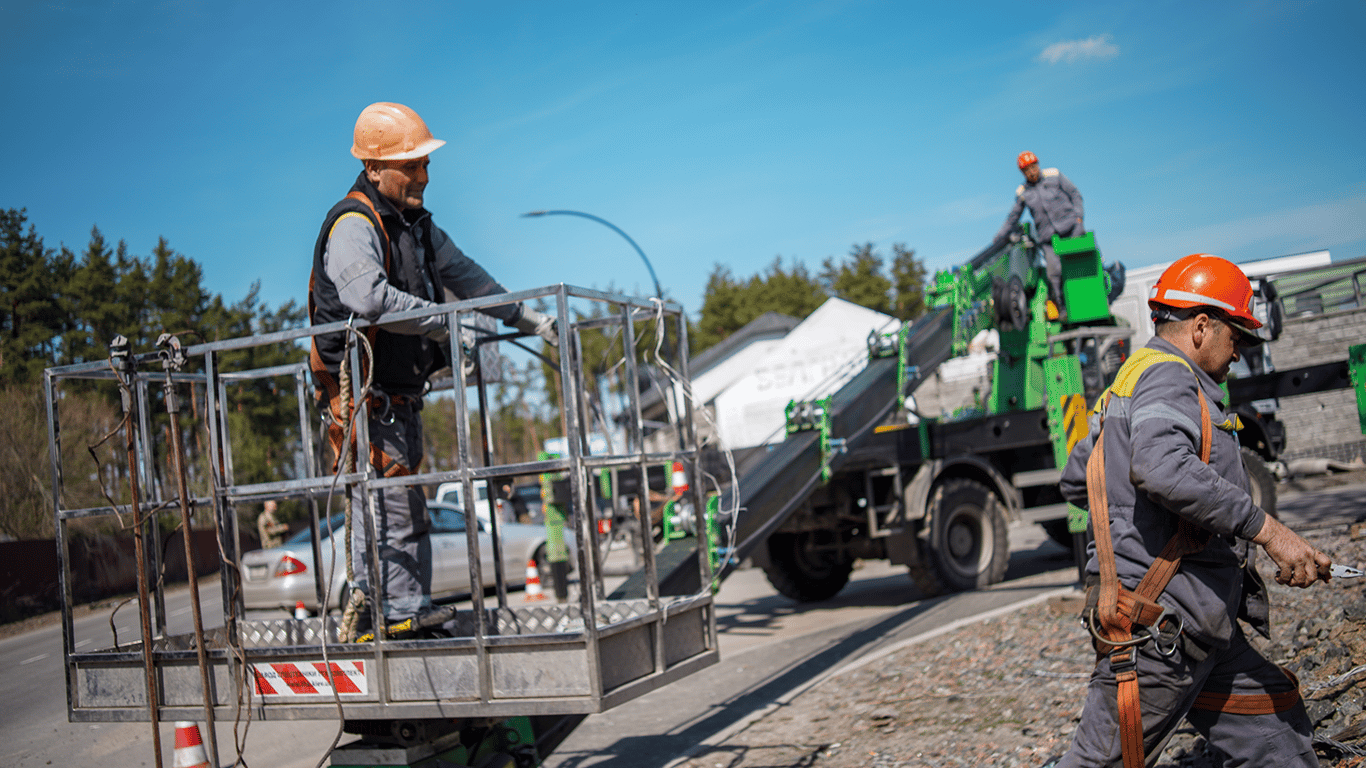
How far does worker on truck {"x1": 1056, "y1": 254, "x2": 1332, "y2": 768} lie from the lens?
2.68 m

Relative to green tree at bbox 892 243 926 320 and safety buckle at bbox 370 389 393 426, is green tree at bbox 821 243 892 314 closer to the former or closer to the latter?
green tree at bbox 892 243 926 320

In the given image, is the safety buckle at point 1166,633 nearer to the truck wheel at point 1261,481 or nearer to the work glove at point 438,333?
the work glove at point 438,333

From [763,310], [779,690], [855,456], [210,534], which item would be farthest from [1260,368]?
[763,310]

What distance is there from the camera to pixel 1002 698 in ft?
18.3

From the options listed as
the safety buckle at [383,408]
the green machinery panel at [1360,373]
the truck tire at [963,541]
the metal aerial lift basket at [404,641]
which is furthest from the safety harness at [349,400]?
the green machinery panel at [1360,373]

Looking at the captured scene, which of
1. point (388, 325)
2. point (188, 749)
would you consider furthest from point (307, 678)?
point (388, 325)

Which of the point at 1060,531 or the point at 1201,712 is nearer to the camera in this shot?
the point at 1201,712

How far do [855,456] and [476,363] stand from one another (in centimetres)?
508

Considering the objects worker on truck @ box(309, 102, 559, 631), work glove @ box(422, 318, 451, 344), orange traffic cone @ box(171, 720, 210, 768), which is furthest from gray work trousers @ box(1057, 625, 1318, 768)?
orange traffic cone @ box(171, 720, 210, 768)

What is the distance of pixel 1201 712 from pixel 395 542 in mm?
2904

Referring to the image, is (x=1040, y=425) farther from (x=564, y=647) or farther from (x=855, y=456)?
(x=564, y=647)

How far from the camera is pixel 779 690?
6922 mm

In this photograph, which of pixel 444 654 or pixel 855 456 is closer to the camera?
pixel 444 654

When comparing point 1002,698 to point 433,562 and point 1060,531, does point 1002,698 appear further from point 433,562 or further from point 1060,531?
point 433,562
